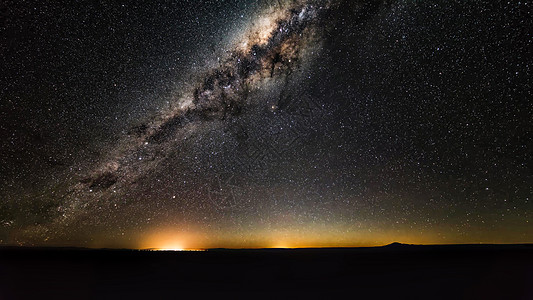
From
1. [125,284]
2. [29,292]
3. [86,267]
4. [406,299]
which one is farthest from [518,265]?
[29,292]

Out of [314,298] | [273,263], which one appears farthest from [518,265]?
[273,263]

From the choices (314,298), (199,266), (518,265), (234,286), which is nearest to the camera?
(314,298)

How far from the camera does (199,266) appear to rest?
721 centimetres

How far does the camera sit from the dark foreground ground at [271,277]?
6.50 meters

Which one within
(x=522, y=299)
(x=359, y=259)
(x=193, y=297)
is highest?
(x=359, y=259)

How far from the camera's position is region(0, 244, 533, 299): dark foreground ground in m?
6.50

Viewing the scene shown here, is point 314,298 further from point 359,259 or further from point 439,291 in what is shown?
point 439,291

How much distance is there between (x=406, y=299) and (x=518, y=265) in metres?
4.48

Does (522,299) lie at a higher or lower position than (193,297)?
lower

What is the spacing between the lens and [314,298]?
6258 millimetres

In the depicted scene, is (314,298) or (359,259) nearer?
(314,298)

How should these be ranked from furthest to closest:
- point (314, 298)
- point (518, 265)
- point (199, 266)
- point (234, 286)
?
point (518, 265)
point (199, 266)
point (234, 286)
point (314, 298)

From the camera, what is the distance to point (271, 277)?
22.7 feet

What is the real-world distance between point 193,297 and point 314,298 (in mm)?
2863
